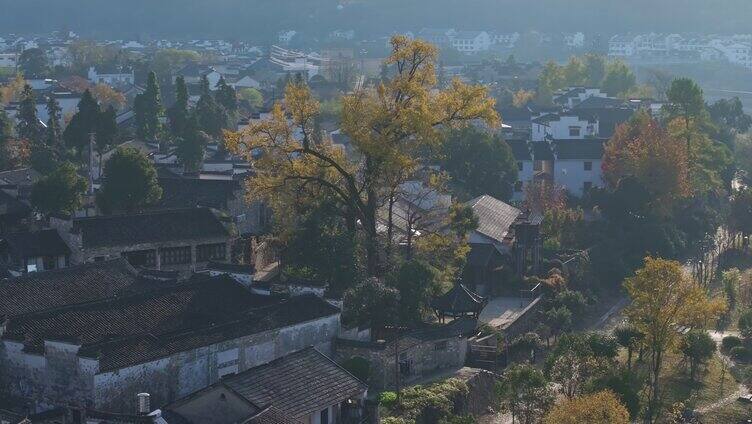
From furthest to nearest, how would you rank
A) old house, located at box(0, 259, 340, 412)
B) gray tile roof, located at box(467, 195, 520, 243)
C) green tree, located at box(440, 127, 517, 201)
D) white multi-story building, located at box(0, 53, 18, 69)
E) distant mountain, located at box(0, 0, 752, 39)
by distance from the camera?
1. distant mountain, located at box(0, 0, 752, 39)
2. white multi-story building, located at box(0, 53, 18, 69)
3. green tree, located at box(440, 127, 517, 201)
4. gray tile roof, located at box(467, 195, 520, 243)
5. old house, located at box(0, 259, 340, 412)

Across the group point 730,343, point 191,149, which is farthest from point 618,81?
point 730,343

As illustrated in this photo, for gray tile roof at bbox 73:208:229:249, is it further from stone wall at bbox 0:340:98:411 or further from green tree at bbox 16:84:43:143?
green tree at bbox 16:84:43:143

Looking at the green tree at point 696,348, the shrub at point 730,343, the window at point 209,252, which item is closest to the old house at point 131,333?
the window at point 209,252

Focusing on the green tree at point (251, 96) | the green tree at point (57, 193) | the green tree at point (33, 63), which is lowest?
the green tree at point (251, 96)

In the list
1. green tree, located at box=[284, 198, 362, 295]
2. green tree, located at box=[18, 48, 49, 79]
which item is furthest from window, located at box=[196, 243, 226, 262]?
green tree, located at box=[18, 48, 49, 79]

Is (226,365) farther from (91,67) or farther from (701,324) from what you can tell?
(91,67)

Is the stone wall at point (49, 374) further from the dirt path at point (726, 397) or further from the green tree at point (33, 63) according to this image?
the green tree at point (33, 63)
